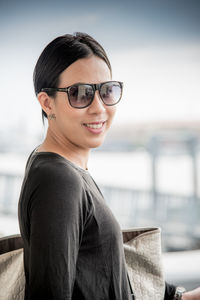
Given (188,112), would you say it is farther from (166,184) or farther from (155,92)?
(166,184)

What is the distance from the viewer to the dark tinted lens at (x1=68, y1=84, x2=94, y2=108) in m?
0.72

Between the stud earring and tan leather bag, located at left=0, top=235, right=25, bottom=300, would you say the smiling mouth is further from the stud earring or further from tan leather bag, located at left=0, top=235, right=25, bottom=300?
tan leather bag, located at left=0, top=235, right=25, bottom=300

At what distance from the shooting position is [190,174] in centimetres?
296

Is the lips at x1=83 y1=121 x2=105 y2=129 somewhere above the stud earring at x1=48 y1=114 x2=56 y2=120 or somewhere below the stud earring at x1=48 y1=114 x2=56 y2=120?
below

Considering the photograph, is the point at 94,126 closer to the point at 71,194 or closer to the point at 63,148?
the point at 63,148

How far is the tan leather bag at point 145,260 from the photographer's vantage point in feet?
2.92

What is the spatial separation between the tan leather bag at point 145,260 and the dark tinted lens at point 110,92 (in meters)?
0.38

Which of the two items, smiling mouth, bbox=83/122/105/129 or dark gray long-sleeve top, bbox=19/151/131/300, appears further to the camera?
smiling mouth, bbox=83/122/105/129

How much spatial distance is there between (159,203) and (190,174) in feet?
1.27

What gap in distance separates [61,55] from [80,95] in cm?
10

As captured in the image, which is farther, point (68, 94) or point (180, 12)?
point (180, 12)

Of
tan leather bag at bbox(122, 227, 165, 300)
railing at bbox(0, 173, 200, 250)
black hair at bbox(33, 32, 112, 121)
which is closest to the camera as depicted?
black hair at bbox(33, 32, 112, 121)

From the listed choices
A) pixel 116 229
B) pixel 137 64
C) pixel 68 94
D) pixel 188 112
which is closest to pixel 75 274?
pixel 116 229

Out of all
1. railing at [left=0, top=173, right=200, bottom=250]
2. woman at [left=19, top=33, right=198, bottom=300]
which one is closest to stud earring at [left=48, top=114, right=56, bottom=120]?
woman at [left=19, top=33, right=198, bottom=300]
